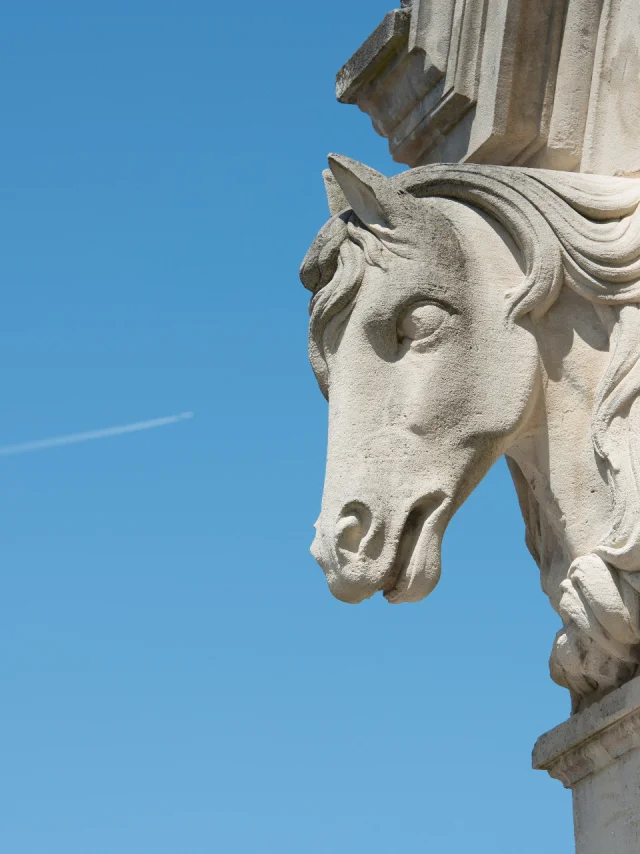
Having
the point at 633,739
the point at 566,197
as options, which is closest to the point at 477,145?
the point at 566,197

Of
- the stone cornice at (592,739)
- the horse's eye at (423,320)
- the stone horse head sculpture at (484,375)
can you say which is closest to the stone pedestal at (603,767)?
the stone cornice at (592,739)

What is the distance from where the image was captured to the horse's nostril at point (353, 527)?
14.8 ft

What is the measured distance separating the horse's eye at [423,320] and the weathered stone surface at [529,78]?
0.81 m

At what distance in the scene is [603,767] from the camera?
4695mm

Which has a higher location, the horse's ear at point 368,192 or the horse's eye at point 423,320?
the horse's ear at point 368,192

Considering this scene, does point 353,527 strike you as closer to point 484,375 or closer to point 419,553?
point 419,553

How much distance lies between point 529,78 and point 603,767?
2.28 metres

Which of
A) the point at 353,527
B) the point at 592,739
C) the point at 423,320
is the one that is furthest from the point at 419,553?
the point at 592,739

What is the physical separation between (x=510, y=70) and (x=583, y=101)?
27cm

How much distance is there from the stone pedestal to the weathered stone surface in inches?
67.0

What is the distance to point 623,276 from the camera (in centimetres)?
461

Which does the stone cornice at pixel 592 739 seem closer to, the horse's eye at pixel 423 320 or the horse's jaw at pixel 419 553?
the horse's jaw at pixel 419 553

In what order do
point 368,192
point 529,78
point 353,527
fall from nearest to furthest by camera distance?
1. point 353,527
2. point 368,192
3. point 529,78

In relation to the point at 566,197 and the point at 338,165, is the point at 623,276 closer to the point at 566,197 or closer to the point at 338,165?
the point at 566,197
